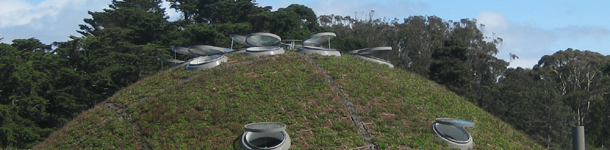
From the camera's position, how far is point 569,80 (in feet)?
142

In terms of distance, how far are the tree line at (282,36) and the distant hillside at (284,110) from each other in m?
11.5

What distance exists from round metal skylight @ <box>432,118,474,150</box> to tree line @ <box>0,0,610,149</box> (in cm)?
2009

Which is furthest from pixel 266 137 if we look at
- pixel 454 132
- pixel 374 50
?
pixel 374 50

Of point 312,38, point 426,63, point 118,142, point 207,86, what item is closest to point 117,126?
point 118,142

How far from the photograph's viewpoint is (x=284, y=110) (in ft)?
56.2

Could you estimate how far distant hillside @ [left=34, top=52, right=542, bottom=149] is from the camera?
1577 cm

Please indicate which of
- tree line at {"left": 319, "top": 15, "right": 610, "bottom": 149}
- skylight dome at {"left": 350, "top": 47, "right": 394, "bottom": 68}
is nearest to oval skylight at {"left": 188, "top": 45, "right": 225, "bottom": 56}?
skylight dome at {"left": 350, "top": 47, "right": 394, "bottom": 68}

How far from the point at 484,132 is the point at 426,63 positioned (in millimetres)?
30822

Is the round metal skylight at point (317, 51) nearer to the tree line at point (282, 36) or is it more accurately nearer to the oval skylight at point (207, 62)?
the oval skylight at point (207, 62)

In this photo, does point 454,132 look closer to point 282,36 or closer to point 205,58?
point 205,58

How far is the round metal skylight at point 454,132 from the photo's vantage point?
51.1ft

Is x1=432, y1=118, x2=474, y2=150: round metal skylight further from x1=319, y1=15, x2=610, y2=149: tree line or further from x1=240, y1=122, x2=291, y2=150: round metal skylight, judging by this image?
x1=319, y1=15, x2=610, y2=149: tree line

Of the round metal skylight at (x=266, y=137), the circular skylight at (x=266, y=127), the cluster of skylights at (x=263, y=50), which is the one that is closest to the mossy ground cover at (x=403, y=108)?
the cluster of skylights at (x=263, y=50)

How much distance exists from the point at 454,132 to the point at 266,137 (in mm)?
5471
